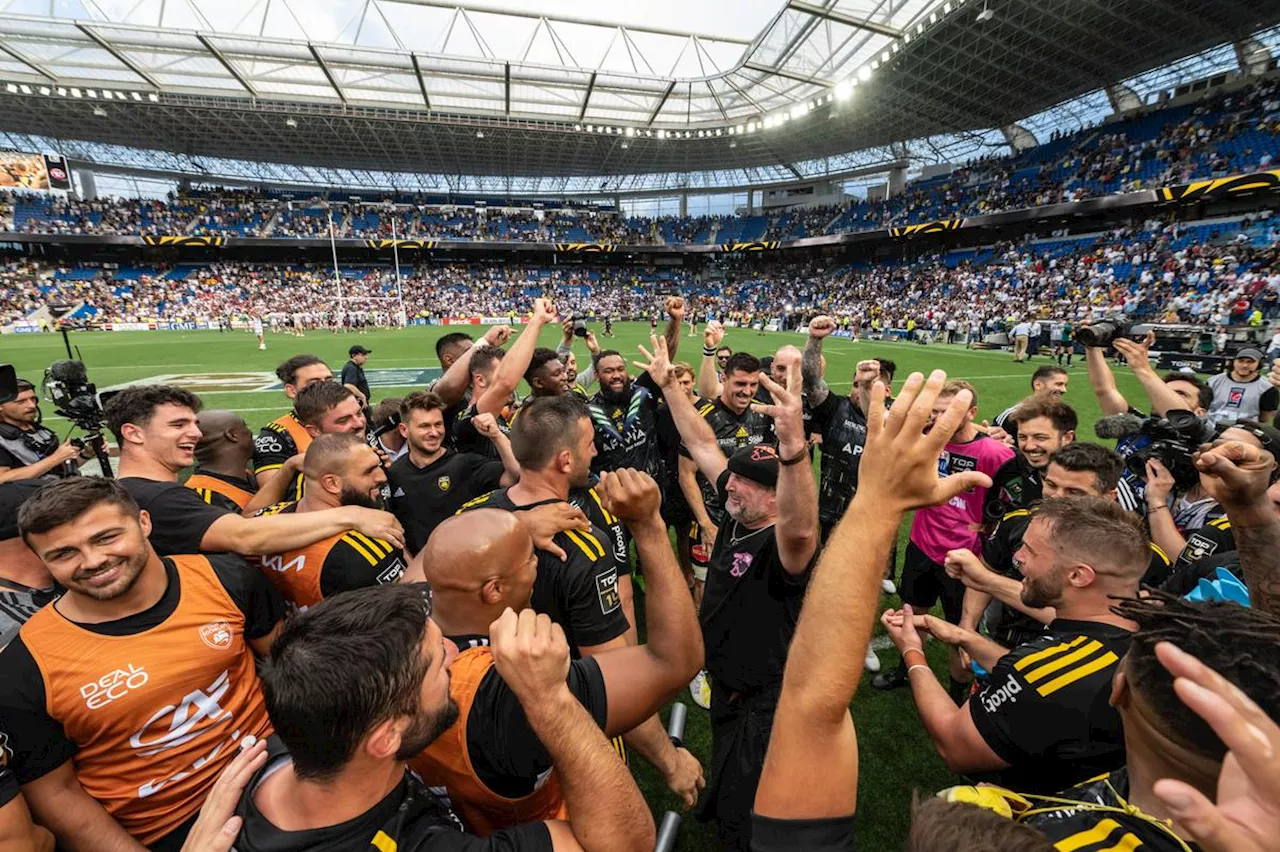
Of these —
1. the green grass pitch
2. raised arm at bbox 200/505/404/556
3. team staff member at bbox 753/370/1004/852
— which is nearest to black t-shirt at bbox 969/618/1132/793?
team staff member at bbox 753/370/1004/852

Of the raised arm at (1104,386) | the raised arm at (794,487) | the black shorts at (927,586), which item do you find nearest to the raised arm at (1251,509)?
the raised arm at (794,487)

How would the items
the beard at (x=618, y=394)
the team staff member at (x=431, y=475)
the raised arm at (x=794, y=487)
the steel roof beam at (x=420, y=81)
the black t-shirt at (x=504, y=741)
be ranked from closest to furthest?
the black t-shirt at (x=504, y=741) < the raised arm at (x=794, y=487) < the team staff member at (x=431, y=475) < the beard at (x=618, y=394) < the steel roof beam at (x=420, y=81)

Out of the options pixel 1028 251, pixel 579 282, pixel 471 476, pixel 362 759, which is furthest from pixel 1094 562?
pixel 579 282

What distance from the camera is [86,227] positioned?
4822 centimetres

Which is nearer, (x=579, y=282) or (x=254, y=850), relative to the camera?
(x=254, y=850)

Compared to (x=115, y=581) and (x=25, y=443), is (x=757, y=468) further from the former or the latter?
(x=25, y=443)

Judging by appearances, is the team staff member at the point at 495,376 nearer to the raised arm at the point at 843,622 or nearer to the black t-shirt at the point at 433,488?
the black t-shirt at the point at 433,488

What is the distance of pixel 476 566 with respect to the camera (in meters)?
2.00

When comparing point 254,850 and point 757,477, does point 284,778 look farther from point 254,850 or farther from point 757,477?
point 757,477

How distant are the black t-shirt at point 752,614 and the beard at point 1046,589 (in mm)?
1016

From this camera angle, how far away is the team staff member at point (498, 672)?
5.73 ft

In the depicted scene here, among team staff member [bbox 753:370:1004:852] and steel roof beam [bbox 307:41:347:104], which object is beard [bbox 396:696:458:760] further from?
steel roof beam [bbox 307:41:347:104]

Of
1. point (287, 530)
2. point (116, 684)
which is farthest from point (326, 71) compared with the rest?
point (116, 684)

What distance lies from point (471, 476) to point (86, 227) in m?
68.7
